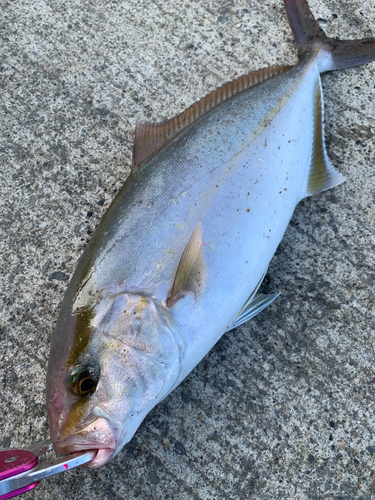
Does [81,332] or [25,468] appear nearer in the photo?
[25,468]

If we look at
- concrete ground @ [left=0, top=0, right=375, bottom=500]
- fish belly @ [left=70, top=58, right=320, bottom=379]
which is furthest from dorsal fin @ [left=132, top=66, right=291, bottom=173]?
concrete ground @ [left=0, top=0, right=375, bottom=500]

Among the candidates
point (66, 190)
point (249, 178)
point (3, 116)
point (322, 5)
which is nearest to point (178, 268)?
point (249, 178)

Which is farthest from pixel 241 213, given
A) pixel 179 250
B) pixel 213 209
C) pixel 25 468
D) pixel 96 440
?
pixel 25 468

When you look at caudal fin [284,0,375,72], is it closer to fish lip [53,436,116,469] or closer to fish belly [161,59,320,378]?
fish belly [161,59,320,378]

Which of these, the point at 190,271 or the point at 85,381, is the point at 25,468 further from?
the point at 190,271

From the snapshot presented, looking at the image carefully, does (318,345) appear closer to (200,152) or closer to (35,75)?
(200,152)

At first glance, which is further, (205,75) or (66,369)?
(205,75)
